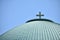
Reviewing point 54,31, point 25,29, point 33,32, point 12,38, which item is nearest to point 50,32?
point 54,31

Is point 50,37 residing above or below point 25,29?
below

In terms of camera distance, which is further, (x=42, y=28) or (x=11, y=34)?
(x=42, y=28)

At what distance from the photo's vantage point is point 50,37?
261 centimetres

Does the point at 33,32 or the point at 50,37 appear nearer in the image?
the point at 50,37

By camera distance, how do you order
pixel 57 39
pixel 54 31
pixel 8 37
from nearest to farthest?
pixel 57 39, pixel 8 37, pixel 54 31

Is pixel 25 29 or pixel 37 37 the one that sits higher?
pixel 25 29

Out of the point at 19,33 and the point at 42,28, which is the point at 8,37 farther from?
the point at 42,28

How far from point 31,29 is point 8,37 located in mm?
531

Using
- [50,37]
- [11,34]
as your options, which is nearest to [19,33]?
[11,34]

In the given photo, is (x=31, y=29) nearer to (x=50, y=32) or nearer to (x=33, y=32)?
(x=33, y=32)

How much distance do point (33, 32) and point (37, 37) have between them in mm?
285

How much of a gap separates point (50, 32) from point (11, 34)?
0.71 metres

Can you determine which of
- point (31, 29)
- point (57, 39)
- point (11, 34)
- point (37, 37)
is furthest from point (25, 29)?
point (57, 39)

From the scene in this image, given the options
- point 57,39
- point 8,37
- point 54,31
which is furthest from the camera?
point 54,31
